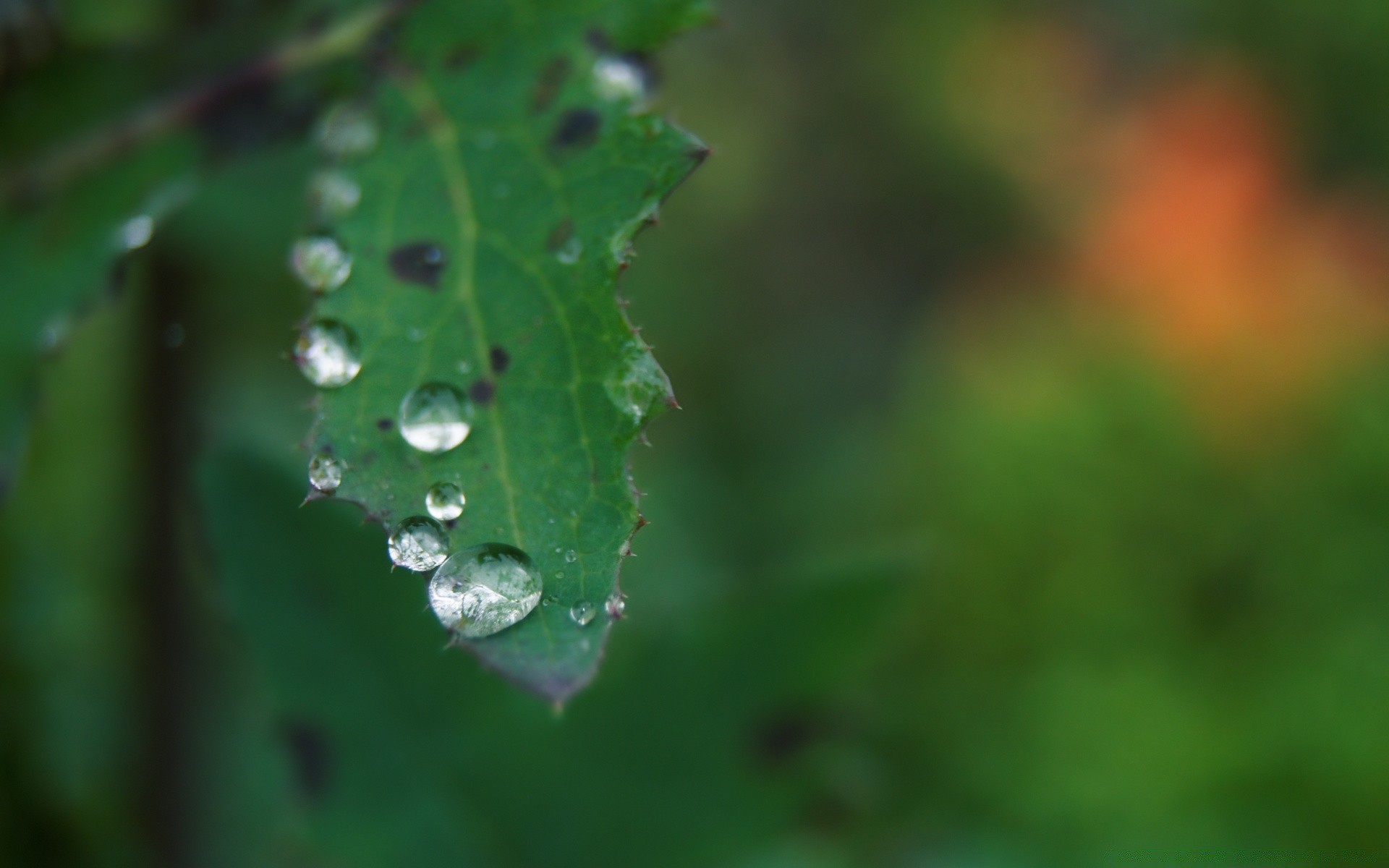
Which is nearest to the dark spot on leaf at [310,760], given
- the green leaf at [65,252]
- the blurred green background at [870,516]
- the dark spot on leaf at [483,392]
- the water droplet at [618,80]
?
the blurred green background at [870,516]

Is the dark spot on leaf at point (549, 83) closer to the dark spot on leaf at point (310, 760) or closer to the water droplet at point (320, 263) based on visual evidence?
the water droplet at point (320, 263)

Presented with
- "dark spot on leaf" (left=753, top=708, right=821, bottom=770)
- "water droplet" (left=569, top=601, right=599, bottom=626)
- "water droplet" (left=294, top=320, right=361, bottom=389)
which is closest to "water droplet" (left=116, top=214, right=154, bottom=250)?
"water droplet" (left=294, top=320, right=361, bottom=389)

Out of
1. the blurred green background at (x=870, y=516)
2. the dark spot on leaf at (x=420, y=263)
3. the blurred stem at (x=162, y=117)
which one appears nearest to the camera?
the dark spot on leaf at (x=420, y=263)

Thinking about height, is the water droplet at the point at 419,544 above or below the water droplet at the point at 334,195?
below

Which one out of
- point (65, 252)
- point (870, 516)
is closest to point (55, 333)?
point (65, 252)

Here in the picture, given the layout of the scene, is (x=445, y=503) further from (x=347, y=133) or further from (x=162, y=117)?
(x=162, y=117)

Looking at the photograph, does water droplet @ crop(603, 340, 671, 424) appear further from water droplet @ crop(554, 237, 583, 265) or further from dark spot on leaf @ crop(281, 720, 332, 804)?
dark spot on leaf @ crop(281, 720, 332, 804)
